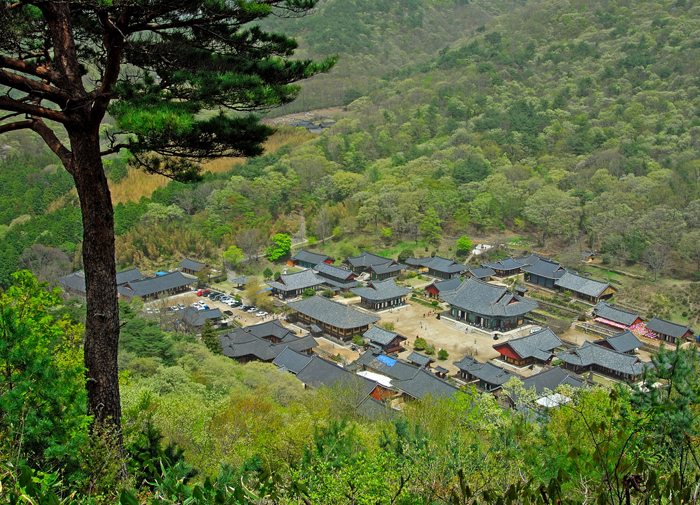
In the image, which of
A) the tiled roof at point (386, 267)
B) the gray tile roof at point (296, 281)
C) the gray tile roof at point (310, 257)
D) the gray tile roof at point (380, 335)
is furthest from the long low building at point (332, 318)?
the gray tile roof at point (310, 257)

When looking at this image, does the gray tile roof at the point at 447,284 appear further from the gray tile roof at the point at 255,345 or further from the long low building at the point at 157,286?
the long low building at the point at 157,286

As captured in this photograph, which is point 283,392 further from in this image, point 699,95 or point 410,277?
point 699,95

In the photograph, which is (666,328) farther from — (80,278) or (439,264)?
(80,278)

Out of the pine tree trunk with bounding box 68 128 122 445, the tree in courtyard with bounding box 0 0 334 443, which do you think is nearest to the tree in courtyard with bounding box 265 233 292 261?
the tree in courtyard with bounding box 0 0 334 443

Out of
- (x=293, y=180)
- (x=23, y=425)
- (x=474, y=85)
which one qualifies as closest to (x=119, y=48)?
(x=23, y=425)

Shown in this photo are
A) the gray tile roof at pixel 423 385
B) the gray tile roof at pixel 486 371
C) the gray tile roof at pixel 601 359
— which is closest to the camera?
the gray tile roof at pixel 423 385

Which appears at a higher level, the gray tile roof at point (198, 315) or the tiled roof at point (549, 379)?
the gray tile roof at point (198, 315)
